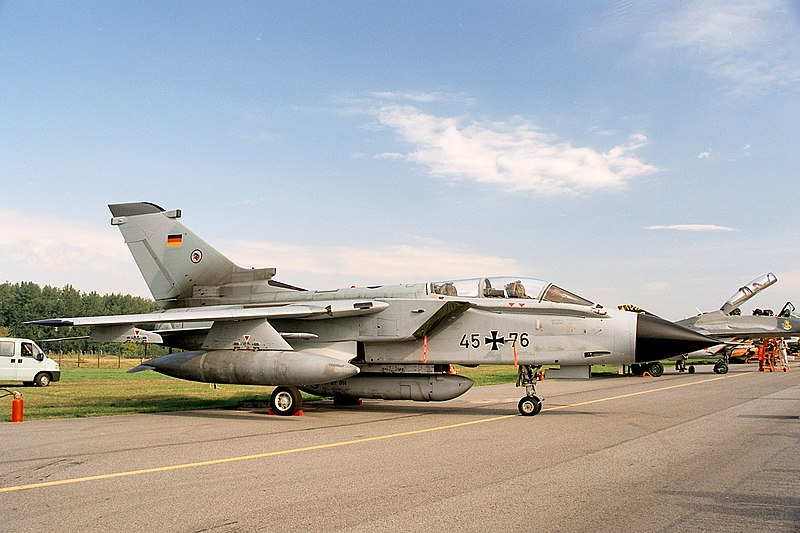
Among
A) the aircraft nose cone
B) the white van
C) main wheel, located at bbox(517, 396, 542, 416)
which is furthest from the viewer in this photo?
the white van

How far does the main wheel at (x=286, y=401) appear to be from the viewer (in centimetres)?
1403

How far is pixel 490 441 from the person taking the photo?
31.8ft

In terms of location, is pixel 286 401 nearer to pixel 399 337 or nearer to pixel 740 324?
pixel 399 337

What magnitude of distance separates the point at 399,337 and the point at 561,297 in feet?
11.2

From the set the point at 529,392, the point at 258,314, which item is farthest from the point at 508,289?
the point at 258,314

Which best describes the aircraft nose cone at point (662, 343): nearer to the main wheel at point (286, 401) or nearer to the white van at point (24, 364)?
the main wheel at point (286, 401)

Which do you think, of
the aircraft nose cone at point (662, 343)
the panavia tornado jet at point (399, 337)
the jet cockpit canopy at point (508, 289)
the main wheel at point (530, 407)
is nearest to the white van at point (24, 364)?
the panavia tornado jet at point (399, 337)

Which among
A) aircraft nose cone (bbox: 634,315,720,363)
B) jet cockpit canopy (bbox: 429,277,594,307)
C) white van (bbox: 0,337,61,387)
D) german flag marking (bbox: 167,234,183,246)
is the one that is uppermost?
german flag marking (bbox: 167,234,183,246)

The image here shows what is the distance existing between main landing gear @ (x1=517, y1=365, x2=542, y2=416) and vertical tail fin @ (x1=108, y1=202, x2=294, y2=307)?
617 cm

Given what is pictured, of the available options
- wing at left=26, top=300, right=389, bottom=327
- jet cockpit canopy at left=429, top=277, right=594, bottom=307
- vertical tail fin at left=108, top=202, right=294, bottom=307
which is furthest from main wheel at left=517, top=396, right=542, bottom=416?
vertical tail fin at left=108, top=202, right=294, bottom=307

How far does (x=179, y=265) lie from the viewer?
16781 mm

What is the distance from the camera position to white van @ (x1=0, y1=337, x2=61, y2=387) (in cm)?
2522

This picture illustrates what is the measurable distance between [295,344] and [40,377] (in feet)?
53.4

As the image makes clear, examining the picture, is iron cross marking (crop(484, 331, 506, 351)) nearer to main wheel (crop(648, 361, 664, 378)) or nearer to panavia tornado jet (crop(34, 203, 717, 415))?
panavia tornado jet (crop(34, 203, 717, 415))
